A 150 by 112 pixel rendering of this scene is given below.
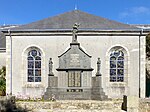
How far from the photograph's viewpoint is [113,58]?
1834 cm

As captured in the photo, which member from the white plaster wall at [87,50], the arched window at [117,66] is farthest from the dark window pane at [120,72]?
the white plaster wall at [87,50]

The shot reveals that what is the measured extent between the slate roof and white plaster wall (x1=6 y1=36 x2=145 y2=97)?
0.79m

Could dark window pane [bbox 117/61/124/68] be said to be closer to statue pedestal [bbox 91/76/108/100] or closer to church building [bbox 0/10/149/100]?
church building [bbox 0/10/149/100]

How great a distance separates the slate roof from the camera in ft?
60.7

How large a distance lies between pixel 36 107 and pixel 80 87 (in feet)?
11.6

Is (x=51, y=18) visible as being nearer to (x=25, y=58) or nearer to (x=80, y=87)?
(x=25, y=58)

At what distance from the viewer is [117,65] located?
1830cm

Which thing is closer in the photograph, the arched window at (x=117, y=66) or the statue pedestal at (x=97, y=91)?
the statue pedestal at (x=97, y=91)

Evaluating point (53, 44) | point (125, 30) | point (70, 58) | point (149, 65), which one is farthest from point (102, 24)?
point (149, 65)

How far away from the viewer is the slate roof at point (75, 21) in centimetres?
1850

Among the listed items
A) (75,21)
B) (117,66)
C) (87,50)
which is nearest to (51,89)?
(87,50)

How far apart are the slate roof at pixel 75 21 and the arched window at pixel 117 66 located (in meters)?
1.88

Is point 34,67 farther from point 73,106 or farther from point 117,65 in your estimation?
point 73,106

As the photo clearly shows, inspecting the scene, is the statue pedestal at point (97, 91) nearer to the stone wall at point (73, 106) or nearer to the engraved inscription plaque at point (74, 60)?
the engraved inscription plaque at point (74, 60)
